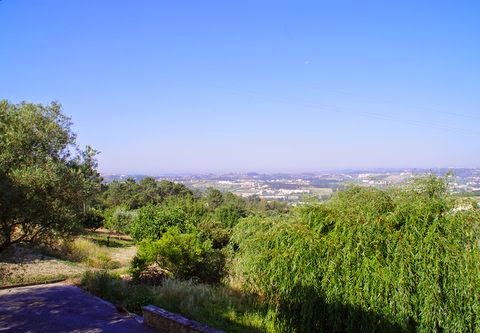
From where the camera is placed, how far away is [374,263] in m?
6.98

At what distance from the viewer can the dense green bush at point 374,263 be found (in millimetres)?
6457

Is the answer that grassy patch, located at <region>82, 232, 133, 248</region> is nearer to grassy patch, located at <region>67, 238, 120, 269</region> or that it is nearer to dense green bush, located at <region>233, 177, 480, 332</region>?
grassy patch, located at <region>67, 238, 120, 269</region>

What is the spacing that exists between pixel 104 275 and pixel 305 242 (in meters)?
7.30

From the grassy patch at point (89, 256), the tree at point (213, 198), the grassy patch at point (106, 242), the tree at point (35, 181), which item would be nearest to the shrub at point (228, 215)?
the grassy patch at point (106, 242)

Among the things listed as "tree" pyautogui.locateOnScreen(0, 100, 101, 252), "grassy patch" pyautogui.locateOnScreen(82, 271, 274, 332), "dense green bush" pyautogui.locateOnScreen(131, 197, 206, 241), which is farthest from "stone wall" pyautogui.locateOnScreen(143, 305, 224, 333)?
"dense green bush" pyautogui.locateOnScreen(131, 197, 206, 241)

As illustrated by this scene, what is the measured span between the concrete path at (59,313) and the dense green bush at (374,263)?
10.9 feet

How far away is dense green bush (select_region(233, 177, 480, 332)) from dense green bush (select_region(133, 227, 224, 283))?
5.29 m

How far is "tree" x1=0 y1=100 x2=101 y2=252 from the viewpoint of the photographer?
283 inches

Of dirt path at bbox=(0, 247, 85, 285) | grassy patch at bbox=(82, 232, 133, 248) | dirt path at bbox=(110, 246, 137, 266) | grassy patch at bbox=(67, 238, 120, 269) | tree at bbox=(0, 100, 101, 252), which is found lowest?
grassy patch at bbox=(82, 232, 133, 248)

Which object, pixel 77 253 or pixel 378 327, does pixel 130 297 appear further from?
pixel 77 253

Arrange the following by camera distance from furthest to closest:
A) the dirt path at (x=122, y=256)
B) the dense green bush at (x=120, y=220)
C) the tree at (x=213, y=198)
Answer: the tree at (x=213, y=198) < the dense green bush at (x=120, y=220) < the dirt path at (x=122, y=256)

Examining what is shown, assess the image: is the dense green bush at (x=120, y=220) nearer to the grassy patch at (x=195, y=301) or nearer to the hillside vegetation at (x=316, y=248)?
the grassy patch at (x=195, y=301)

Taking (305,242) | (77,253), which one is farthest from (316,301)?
(77,253)

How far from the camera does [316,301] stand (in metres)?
7.51
